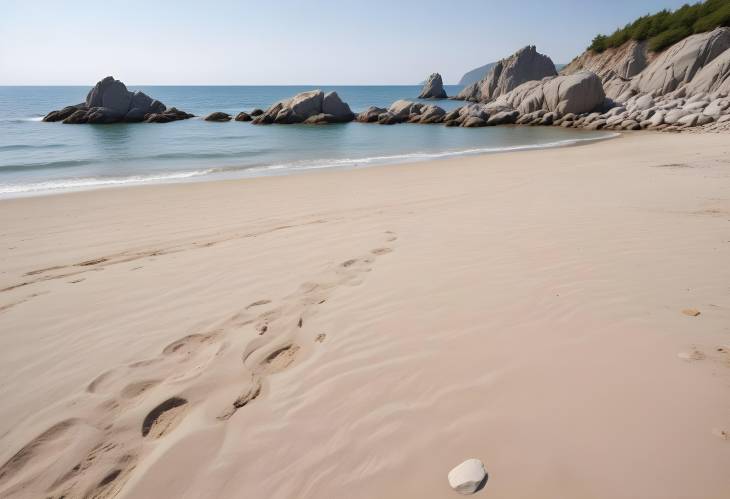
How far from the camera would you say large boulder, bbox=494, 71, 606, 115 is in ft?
97.1

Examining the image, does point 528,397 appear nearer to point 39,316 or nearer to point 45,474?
point 45,474

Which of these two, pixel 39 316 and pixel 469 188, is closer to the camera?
pixel 39 316

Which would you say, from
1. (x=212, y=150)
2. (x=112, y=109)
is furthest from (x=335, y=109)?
(x=112, y=109)

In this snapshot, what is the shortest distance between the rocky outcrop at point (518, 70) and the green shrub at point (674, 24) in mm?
9331

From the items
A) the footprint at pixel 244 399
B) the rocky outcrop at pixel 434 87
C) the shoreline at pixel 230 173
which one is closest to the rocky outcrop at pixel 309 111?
the shoreline at pixel 230 173

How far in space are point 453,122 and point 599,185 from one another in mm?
25548

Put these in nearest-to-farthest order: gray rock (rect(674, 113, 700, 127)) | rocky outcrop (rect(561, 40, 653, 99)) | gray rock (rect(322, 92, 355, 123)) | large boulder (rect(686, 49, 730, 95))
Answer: gray rock (rect(674, 113, 700, 127)) → large boulder (rect(686, 49, 730, 95)) → rocky outcrop (rect(561, 40, 653, 99)) → gray rock (rect(322, 92, 355, 123))

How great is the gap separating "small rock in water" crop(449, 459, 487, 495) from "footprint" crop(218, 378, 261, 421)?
1195 millimetres

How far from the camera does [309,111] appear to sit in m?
36.8

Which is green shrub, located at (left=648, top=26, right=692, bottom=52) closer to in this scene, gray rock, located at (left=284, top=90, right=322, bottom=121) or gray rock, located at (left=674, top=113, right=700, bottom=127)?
gray rock, located at (left=674, top=113, right=700, bottom=127)

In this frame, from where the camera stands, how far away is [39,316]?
3494mm

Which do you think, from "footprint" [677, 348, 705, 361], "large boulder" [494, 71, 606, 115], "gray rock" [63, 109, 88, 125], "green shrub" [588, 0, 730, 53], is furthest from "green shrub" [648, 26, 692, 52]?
"gray rock" [63, 109, 88, 125]

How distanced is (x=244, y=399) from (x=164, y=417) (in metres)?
0.43

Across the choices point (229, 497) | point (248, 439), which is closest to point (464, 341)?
point (248, 439)
